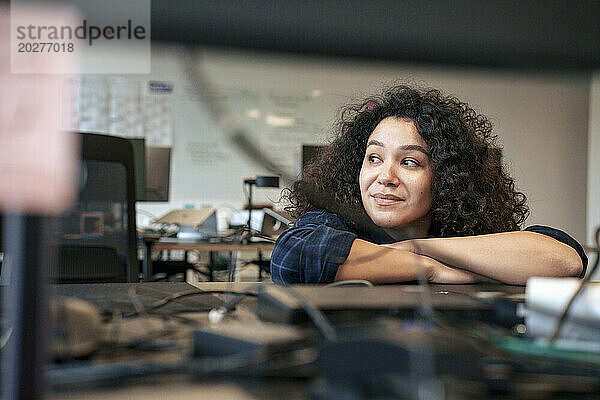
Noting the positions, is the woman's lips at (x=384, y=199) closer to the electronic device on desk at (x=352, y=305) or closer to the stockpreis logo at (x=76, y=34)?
the electronic device on desk at (x=352, y=305)

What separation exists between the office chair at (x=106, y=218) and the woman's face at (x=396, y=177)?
0.64 m

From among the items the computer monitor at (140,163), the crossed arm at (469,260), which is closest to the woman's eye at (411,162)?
the crossed arm at (469,260)

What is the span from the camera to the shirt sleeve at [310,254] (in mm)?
858

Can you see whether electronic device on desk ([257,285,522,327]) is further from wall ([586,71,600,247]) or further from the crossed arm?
wall ([586,71,600,247])

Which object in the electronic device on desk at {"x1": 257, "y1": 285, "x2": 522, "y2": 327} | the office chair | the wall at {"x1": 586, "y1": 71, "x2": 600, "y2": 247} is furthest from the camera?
the wall at {"x1": 586, "y1": 71, "x2": 600, "y2": 247}

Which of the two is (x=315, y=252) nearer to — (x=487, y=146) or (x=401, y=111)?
(x=401, y=111)

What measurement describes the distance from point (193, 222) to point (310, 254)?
205 cm

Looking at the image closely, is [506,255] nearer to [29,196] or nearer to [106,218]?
[29,196]

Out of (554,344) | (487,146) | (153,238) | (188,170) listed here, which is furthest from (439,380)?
(188,170)

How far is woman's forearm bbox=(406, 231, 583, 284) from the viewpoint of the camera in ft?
3.03

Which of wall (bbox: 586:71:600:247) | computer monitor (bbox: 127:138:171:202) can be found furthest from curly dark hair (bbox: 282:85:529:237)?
wall (bbox: 586:71:600:247)

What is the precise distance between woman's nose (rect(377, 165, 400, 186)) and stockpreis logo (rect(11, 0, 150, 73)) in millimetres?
842

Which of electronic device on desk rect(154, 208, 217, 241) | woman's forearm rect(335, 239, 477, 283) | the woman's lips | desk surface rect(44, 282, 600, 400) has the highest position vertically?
the woman's lips

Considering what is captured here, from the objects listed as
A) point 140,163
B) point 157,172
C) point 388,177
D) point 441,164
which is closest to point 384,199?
point 388,177
